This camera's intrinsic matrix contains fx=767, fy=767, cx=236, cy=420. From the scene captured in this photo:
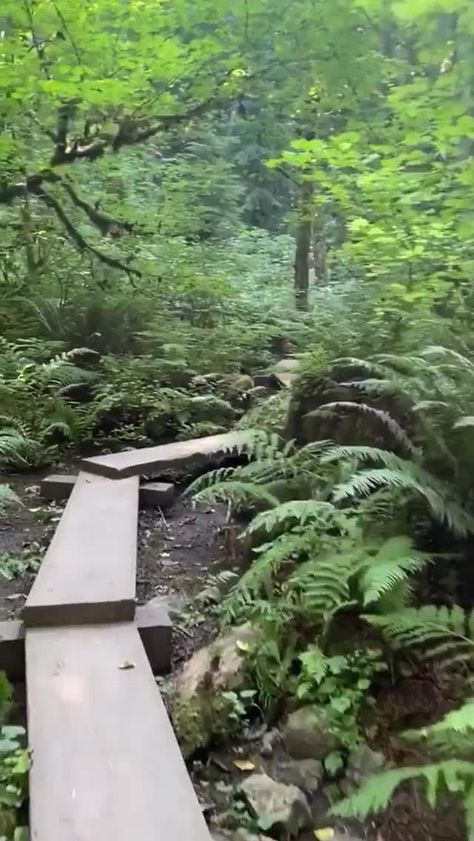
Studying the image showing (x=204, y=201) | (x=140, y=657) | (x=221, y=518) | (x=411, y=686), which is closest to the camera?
(x=411, y=686)

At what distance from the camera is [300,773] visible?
10.2 ft

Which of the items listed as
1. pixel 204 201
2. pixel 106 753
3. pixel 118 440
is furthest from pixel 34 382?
pixel 204 201

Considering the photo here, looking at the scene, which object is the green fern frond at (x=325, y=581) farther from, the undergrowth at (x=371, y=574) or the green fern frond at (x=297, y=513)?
the green fern frond at (x=297, y=513)

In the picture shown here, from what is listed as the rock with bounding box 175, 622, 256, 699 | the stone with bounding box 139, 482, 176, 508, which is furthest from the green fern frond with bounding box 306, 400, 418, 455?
the stone with bounding box 139, 482, 176, 508

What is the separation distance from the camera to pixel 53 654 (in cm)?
356

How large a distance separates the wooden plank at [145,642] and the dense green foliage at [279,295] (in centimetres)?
38

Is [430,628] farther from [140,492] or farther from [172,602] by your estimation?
[140,492]

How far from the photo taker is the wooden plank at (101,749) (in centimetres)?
245

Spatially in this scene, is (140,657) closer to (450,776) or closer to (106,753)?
(106,753)

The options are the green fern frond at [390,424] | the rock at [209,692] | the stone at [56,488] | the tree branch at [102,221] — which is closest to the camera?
the rock at [209,692]

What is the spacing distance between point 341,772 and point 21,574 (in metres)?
2.86

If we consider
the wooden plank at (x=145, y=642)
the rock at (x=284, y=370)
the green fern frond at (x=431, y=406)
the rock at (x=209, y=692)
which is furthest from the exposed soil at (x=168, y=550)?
the rock at (x=284, y=370)

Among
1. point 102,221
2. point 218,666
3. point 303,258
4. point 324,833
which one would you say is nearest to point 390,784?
point 324,833

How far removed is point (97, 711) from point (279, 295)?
12.5m
